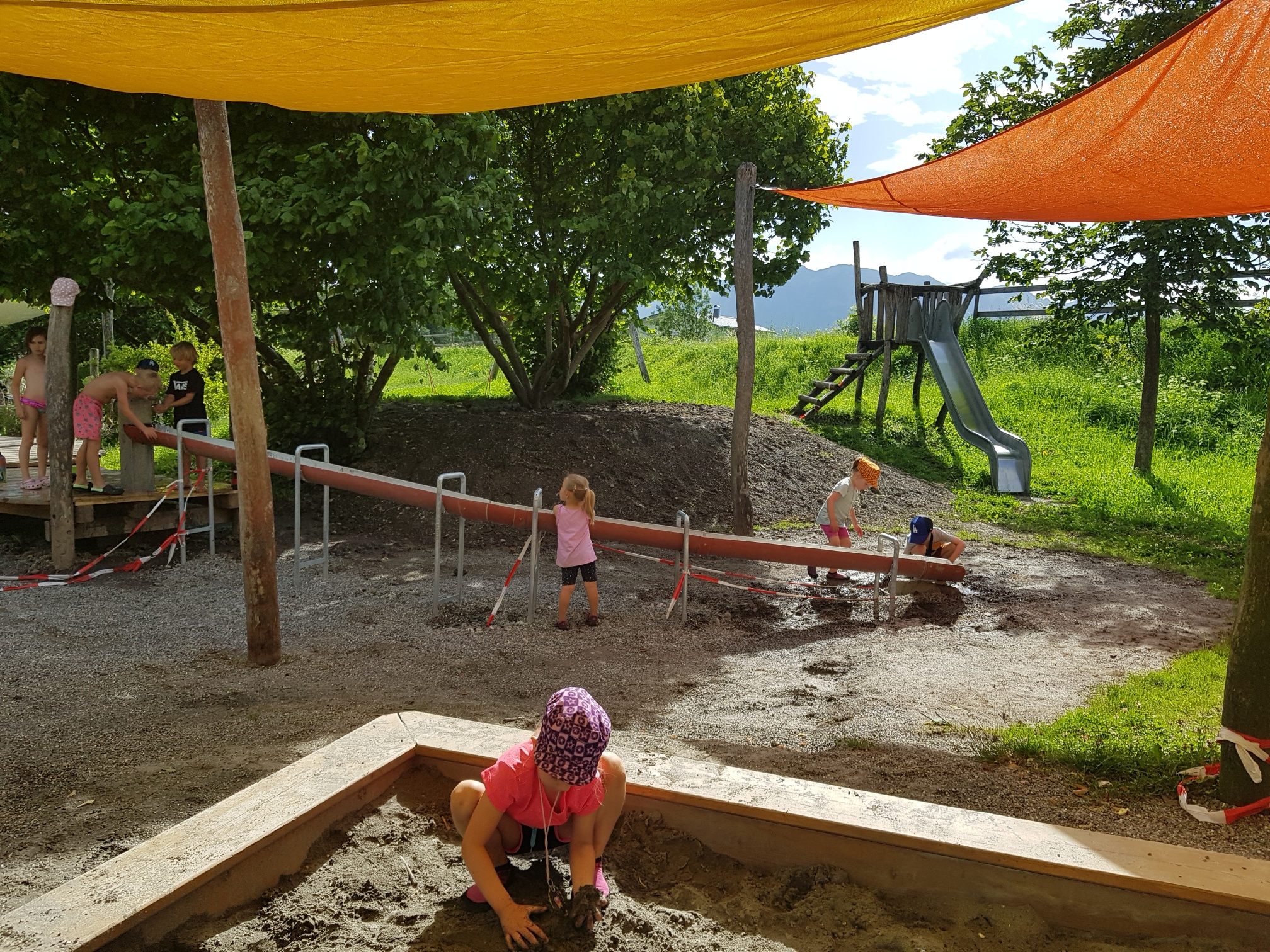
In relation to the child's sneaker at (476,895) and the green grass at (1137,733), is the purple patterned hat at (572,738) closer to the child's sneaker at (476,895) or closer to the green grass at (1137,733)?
the child's sneaker at (476,895)

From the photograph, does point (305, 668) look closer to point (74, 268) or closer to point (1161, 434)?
point (74, 268)

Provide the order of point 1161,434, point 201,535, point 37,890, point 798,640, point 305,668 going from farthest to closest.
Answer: point 1161,434, point 201,535, point 798,640, point 305,668, point 37,890

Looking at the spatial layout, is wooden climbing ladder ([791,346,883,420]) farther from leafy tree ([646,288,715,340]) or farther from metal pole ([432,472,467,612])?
leafy tree ([646,288,715,340])

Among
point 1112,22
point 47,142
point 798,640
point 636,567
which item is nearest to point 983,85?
point 1112,22

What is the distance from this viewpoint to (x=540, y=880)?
3168 millimetres

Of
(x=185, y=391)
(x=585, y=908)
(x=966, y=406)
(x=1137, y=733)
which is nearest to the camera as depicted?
(x=585, y=908)

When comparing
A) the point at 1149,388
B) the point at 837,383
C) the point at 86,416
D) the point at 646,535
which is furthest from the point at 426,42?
the point at 837,383

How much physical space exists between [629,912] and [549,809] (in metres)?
0.41

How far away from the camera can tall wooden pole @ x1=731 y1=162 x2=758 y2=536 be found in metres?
10.2

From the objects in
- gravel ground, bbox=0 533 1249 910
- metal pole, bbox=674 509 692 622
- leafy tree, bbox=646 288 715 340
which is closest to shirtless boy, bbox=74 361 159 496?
gravel ground, bbox=0 533 1249 910

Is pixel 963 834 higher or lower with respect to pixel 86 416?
lower

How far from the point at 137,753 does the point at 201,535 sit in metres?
5.81

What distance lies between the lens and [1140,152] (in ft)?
18.9

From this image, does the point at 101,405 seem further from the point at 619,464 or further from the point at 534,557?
the point at 619,464
